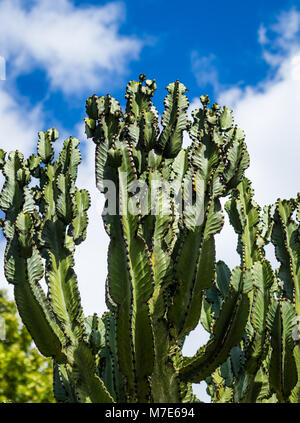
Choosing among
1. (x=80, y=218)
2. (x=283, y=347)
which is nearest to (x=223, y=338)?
(x=283, y=347)

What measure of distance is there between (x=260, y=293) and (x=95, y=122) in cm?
201

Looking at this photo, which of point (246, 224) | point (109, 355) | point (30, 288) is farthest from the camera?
point (246, 224)

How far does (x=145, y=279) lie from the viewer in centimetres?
371

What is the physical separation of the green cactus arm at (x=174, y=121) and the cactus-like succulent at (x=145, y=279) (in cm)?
1

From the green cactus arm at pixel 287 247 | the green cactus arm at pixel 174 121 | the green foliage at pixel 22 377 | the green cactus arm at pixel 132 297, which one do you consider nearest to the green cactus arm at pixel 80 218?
the green cactus arm at pixel 174 121

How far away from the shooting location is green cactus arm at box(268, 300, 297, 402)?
4.22 m

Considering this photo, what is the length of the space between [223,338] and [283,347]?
620mm

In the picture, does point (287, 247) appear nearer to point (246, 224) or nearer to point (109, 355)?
point (246, 224)

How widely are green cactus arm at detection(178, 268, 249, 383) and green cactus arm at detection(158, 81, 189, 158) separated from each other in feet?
4.95

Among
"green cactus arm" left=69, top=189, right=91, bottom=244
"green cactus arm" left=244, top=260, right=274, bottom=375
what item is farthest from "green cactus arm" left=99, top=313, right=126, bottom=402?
"green cactus arm" left=244, top=260, right=274, bottom=375

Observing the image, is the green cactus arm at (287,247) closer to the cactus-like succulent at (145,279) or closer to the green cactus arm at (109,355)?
the cactus-like succulent at (145,279)

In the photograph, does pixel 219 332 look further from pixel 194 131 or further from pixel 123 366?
pixel 194 131

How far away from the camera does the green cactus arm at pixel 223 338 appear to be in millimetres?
3926

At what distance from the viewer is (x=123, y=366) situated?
3.78 m
